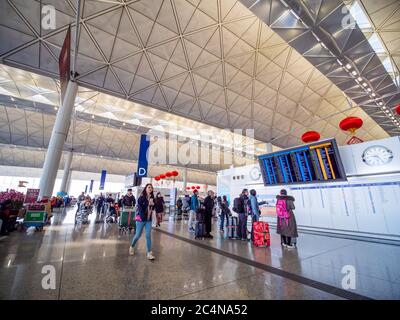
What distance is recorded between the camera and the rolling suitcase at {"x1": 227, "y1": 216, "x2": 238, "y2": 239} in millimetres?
7000

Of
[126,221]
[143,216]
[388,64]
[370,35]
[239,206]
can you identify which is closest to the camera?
[143,216]

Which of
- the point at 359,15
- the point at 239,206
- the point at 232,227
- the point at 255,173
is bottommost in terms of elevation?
the point at 232,227

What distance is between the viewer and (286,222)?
228 inches

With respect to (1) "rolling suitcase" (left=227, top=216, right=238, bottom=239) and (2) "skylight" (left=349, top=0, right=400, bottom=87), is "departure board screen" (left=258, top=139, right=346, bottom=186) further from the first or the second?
(2) "skylight" (left=349, top=0, right=400, bottom=87)

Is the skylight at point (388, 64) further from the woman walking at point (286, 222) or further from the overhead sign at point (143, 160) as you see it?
the overhead sign at point (143, 160)

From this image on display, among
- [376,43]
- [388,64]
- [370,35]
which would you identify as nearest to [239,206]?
[370,35]

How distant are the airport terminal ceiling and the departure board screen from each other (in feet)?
18.6

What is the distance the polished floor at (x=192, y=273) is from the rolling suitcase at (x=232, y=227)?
6.54ft

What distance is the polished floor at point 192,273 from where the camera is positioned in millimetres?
2527

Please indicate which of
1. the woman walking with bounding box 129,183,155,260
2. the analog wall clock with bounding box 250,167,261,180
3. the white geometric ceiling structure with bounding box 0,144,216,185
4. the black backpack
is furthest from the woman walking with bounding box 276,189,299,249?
the white geometric ceiling structure with bounding box 0,144,216,185

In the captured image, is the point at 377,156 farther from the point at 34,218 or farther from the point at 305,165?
the point at 34,218

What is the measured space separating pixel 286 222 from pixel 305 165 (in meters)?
3.22

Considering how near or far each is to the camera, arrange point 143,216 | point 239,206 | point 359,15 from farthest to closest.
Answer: point 359,15, point 239,206, point 143,216
